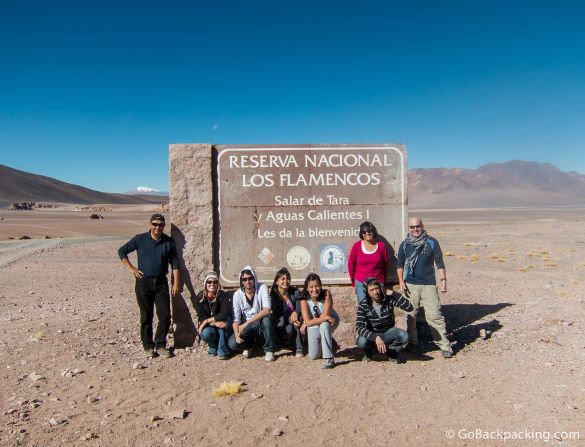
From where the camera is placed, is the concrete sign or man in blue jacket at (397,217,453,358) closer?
man in blue jacket at (397,217,453,358)

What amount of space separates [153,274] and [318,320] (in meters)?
2.19

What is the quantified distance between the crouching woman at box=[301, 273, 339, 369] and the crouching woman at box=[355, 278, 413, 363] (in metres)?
0.37

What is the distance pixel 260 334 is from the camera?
20.0 ft

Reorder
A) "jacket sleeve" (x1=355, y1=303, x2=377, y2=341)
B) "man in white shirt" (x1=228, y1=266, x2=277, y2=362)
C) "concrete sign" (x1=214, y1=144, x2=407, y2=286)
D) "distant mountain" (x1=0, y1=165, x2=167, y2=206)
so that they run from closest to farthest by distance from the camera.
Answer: "jacket sleeve" (x1=355, y1=303, x2=377, y2=341) < "man in white shirt" (x1=228, y1=266, x2=277, y2=362) < "concrete sign" (x1=214, y1=144, x2=407, y2=286) < "distant mountain" (x1=0, y1=165, x2=167, y2=206)

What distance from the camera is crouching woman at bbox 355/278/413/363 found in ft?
18.7

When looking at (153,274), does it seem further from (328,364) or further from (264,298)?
(328,364)

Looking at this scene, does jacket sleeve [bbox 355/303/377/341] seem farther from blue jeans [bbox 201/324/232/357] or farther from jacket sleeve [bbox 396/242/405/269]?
blue jeans [bbox 201/324/232/357]

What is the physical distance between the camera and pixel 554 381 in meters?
5.18

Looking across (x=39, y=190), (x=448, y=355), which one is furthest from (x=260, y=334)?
(x=39, y=190)

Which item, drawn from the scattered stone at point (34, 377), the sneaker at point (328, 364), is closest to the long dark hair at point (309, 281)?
the sneaker at point (328, 364)

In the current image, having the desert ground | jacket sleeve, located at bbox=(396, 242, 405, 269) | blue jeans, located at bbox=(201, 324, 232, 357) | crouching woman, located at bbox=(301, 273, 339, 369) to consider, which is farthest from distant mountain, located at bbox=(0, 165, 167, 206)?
jacket sleeve, located at bbox=(396, 242, 405, 269)

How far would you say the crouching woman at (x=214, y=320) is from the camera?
6102 millimetres

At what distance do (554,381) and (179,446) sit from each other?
4.02 m

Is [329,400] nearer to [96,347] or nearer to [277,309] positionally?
[277,309]
